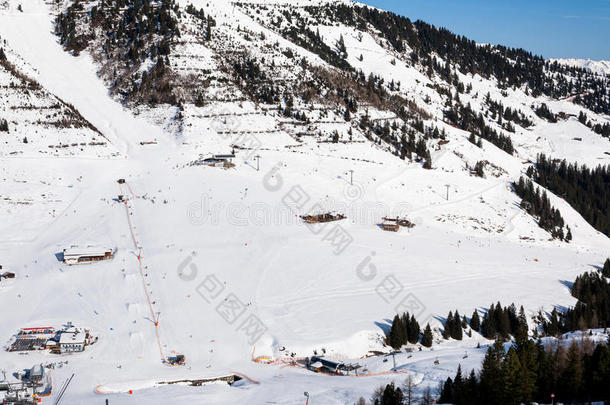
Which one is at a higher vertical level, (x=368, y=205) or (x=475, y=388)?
(x=368, y=205)

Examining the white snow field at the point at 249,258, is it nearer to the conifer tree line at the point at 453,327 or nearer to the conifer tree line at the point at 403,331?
the conifer tree line at the point at 453,327

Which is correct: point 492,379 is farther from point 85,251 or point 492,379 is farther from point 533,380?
point 85,251

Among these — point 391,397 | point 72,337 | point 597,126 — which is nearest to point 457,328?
point 391,397

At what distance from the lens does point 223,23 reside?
133m

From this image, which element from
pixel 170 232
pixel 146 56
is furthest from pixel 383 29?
pixel 170 232

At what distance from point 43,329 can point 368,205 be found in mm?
47853

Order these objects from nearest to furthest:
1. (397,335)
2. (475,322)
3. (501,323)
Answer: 1. (397,335)
2. (475,322)
3. (501,323)

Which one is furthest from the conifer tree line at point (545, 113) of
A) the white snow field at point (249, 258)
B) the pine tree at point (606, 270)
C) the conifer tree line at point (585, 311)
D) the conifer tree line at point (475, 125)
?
the conifer tree line at point (585, 311)

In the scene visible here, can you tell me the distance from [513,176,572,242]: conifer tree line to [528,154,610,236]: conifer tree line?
17069mm

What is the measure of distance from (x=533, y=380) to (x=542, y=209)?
65920 millimetres

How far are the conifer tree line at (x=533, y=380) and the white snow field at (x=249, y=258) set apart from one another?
454cm

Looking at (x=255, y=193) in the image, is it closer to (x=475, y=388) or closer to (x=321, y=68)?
(x=475, y=388)

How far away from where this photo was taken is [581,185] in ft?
424

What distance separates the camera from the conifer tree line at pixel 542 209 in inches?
3369
